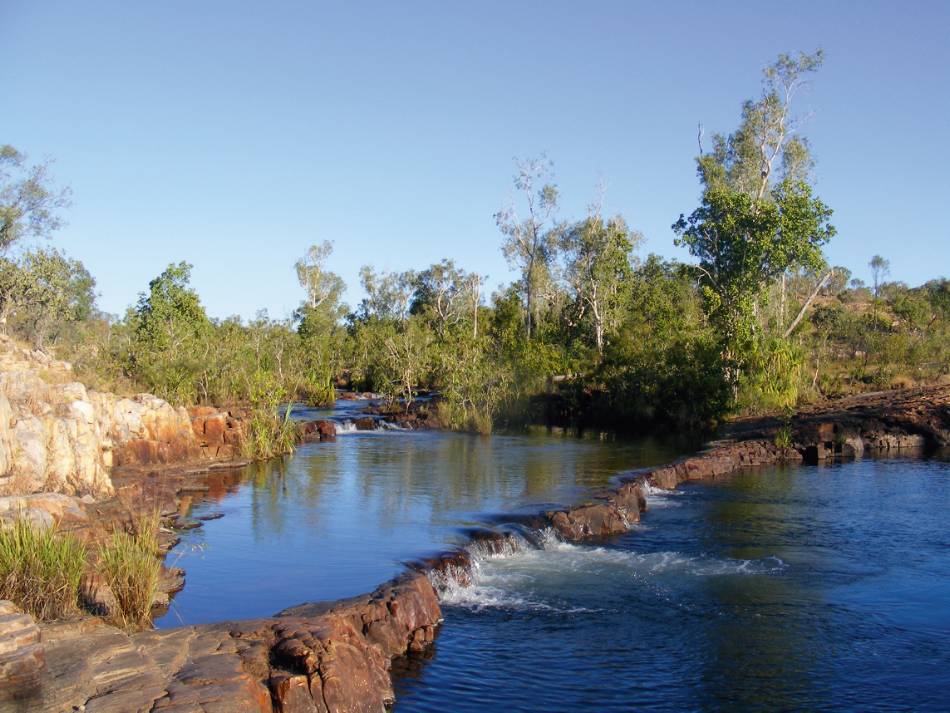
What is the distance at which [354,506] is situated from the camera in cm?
1608

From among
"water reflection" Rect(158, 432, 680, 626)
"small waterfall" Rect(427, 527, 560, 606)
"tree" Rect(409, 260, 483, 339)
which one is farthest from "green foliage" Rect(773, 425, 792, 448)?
"tree" Rect(409, 260, 483, 339)

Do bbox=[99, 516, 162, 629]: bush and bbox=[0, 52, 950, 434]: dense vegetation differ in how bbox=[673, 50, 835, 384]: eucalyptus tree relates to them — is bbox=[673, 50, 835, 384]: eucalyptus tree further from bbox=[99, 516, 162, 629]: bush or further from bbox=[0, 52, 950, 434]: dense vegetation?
bbox=[99, 516, 162, 629]: bush

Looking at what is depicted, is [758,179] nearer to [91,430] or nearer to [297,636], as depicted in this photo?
[91,430]

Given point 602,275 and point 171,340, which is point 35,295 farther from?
point 602,275

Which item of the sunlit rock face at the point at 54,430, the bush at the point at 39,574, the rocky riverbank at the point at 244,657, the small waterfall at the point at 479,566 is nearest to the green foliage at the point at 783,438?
the small waterfall at the point at 479,566

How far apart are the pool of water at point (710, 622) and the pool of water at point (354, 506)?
1.92 m

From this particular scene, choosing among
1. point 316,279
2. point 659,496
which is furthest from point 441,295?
point 659,496

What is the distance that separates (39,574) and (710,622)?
24.2ft

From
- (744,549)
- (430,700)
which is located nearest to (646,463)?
(744,549)

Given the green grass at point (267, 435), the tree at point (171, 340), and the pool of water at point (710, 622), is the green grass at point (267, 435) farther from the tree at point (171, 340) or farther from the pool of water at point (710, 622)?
the pool of water at point (710, 622)

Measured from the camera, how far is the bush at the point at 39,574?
24.9 feet

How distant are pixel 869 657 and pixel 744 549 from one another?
4.42 meters

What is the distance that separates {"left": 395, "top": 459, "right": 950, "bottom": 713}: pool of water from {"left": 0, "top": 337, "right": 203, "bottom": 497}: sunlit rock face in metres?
6.55

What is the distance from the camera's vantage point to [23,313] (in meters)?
24.4
